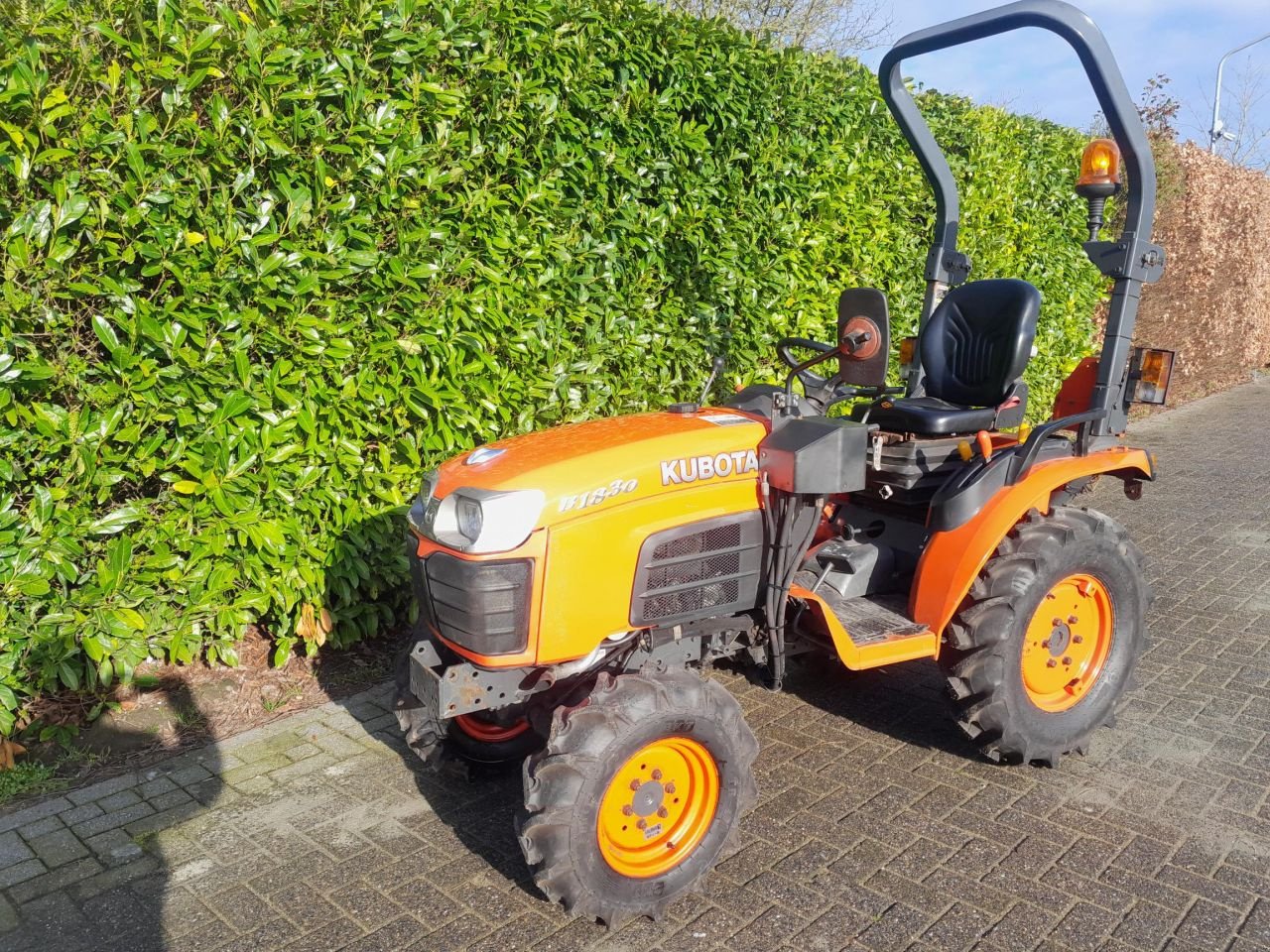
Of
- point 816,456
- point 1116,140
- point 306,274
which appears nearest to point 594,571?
point 816,456

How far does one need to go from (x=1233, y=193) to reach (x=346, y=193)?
1226 centimetres

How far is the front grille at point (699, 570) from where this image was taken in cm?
286

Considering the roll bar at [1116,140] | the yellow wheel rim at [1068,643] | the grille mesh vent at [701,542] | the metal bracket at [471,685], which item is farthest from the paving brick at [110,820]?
the roll bar at [1116,140]

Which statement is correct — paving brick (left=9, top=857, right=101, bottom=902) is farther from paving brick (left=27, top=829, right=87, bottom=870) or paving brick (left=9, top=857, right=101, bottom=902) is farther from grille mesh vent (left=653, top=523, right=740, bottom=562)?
grille mesh vent (left=653, top=523, right=740, bottom=562)

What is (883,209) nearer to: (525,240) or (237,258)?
(525,240)

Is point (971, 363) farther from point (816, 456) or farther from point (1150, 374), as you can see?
point (816, 456)

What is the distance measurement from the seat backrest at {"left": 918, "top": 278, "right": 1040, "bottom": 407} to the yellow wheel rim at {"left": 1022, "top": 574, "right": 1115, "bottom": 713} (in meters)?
0.85

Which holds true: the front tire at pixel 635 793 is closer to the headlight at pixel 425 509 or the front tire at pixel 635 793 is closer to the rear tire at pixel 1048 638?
the headlight at pixel 425 509

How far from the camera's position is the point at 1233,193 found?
12164 millimetres

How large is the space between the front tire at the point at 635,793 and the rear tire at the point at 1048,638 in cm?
92

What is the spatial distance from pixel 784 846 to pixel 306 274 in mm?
2636

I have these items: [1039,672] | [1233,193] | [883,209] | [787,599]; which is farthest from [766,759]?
[1233,193]

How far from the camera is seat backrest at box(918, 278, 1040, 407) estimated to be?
12.6 ft

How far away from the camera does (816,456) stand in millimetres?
2949
